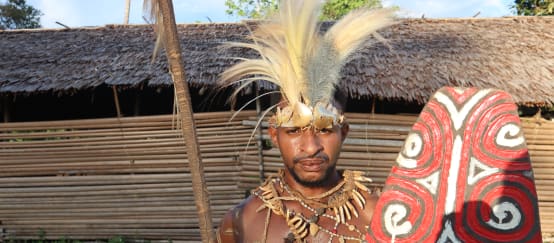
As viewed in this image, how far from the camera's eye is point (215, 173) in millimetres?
6324

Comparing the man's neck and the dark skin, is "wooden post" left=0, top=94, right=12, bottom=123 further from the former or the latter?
the man's neck

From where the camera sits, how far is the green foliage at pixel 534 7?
9.86 metres

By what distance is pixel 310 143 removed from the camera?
187 cm

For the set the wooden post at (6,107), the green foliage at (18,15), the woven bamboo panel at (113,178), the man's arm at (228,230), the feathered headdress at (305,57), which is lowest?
the man's arm at (228,230)

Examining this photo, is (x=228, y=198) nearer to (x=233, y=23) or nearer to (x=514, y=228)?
(x=233, y=23)

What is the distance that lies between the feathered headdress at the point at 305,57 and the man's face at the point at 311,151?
4cm

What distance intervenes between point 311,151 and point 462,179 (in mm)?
513

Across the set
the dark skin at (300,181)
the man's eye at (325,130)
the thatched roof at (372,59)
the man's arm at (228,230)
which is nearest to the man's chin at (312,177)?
the dark skin at (300,181)

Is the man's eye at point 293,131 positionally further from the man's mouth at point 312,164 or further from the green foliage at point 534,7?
the green foliage at point 534,7

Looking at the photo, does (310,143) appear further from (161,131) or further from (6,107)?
(6,107)

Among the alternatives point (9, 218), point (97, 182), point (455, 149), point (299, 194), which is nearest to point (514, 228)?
point (455, 149)

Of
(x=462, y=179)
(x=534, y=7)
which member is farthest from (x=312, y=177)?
(x=534, y=7)

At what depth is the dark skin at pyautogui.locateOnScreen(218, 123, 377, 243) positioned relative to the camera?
6.17ft

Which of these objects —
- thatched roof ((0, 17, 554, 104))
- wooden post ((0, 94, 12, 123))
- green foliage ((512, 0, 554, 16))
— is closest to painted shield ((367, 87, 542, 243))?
thatched roof ((0, 17, 554, 104))
